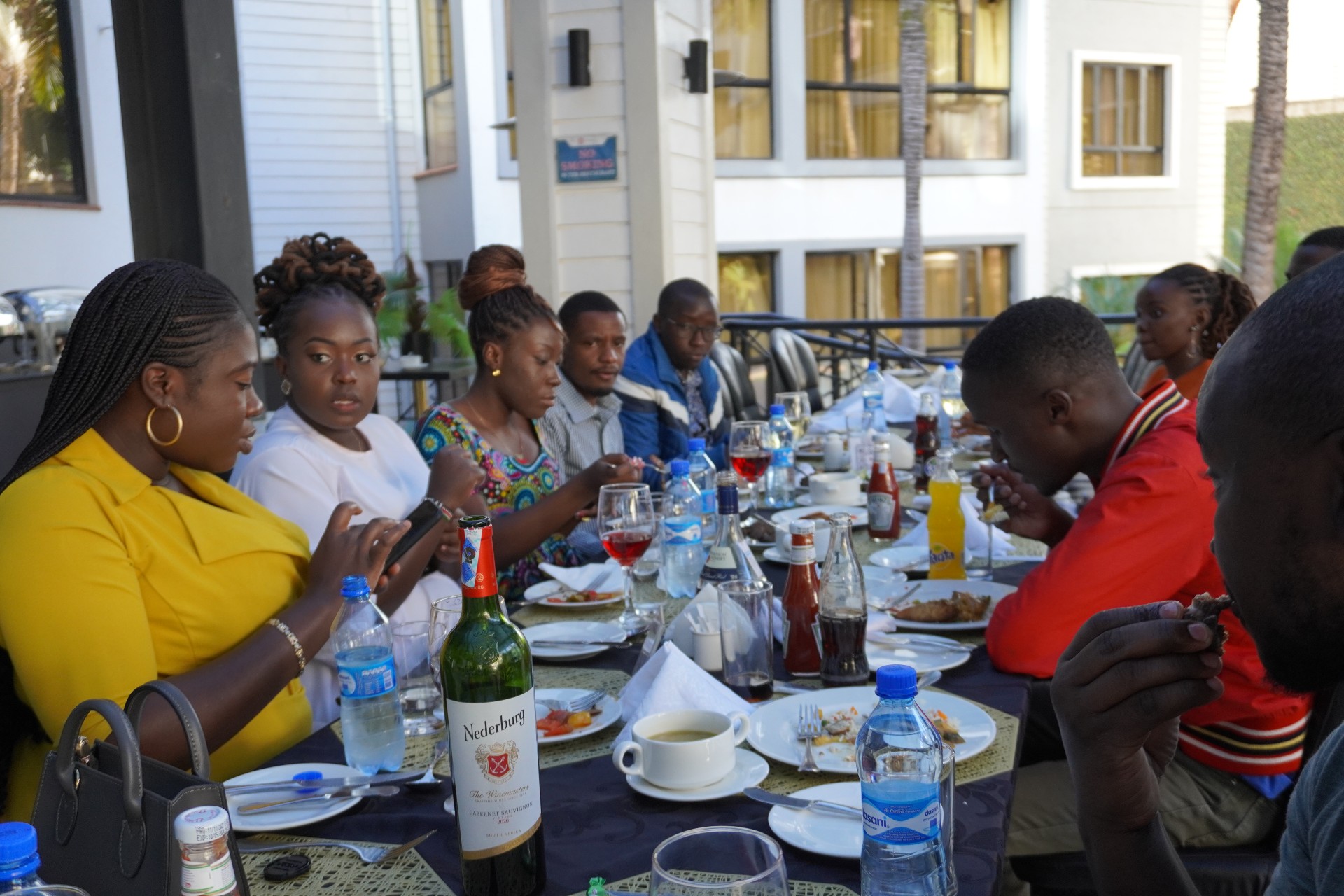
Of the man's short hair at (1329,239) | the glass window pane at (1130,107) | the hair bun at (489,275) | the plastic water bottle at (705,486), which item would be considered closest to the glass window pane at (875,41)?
the glass window pane at (1130,107)

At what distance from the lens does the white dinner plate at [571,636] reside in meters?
2.36

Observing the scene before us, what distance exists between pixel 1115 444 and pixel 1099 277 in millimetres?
16410

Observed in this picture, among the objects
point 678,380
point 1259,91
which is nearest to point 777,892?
point 678,380

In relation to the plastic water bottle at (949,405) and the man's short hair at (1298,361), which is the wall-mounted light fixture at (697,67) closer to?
the plastic water bottle at (949,405)

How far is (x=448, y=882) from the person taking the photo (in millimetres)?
1456

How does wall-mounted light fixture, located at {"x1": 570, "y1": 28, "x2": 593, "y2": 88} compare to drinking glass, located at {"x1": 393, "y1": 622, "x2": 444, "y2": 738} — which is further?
wall-mounted light fixture, located at {"x1": 570, "y1": 28, "x2": 593, "y2": 88}

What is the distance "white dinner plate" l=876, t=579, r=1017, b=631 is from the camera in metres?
2.50

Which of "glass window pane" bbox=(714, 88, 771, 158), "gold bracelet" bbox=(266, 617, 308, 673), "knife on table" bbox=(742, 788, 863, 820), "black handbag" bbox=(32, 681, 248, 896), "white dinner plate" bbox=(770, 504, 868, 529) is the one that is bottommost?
"white dinner plate" bbox=(770, 504, 868, 529)

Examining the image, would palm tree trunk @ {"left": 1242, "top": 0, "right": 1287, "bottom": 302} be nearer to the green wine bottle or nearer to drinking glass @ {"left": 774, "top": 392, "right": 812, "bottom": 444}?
drinking glass @ {"left": 774, "top": 392, "right": 812, "bottom": 444}

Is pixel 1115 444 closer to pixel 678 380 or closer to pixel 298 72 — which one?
pixel 678 380

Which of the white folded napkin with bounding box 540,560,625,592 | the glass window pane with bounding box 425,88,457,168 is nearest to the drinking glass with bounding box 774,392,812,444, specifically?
the white folded napkin with bounding box 540,560,625,592

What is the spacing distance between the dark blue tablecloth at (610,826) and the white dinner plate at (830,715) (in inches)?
4.5

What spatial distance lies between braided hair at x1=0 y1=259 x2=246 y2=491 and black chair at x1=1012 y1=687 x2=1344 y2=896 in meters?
1.98

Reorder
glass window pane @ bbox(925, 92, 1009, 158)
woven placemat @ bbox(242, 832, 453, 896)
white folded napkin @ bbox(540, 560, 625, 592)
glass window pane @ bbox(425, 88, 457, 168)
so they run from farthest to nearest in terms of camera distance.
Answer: glass window pane @ bbox(925, 92, 1009, 158), glass window pane @ bbox(425, 88, 457, 168), white folded napkin @ bbox(540, 560, 625, 592), woven placemat @ bbox(242, 832, 453, 896)
